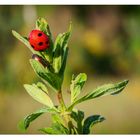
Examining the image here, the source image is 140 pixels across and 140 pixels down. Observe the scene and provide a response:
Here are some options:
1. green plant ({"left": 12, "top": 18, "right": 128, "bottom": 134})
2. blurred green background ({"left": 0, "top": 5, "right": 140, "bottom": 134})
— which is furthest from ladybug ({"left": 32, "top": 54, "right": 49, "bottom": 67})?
blurred green background ({"left": 0, "top": 5, "right": 140, "bottom": 134})

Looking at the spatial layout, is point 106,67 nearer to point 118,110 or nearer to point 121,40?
point 121,40

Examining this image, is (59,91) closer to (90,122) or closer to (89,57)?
(90,122)

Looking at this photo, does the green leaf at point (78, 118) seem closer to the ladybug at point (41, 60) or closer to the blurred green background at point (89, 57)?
the ladybug at point (41, 60)

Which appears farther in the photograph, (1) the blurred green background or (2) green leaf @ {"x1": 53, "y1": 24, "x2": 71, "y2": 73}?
(1) the blurred green background

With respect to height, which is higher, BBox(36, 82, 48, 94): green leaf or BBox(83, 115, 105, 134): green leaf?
BBox(36, 82, 48, 94): green leaf

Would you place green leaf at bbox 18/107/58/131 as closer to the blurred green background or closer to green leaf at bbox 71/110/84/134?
green leaf at bbox 71/110/84/134

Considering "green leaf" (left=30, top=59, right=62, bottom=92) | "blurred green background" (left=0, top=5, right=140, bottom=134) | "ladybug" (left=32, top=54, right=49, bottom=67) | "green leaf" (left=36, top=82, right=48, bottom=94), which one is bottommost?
"blurred green background" (left=0, top=5, right=140, bottom=134)
